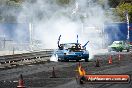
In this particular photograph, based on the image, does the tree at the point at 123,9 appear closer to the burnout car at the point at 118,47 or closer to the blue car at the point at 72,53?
the burnout car at the point at 118,47

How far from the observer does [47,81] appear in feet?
62.8

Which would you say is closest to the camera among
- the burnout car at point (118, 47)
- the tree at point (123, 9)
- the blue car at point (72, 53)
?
the blue car at point (72, 53)

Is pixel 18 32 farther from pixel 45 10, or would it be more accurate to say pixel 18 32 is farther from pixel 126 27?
pixel 126 27

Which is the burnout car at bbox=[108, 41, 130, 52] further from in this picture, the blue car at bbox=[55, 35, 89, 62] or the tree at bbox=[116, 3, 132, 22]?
the tree at bbox=[116, 3, 132, 22]

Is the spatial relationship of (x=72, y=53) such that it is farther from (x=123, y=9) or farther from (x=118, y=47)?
(x=123, y=9)

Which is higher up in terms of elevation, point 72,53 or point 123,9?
point 123,9

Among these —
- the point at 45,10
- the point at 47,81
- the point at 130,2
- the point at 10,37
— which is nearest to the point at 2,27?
the point at 10,37

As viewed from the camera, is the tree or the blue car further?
the tree

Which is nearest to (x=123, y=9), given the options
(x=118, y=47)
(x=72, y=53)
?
(x=118, y=47)

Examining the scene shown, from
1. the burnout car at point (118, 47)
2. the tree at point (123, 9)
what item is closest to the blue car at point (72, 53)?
the burnout car at point (118, 47)

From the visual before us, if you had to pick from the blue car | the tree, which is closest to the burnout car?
the blue car

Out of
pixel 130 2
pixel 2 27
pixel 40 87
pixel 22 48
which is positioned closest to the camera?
pixel 40 87

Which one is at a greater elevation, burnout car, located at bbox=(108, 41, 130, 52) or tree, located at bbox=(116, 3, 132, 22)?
tree, located at bbox=(116, 3, 132, 22)

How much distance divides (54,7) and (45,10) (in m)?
2.17
